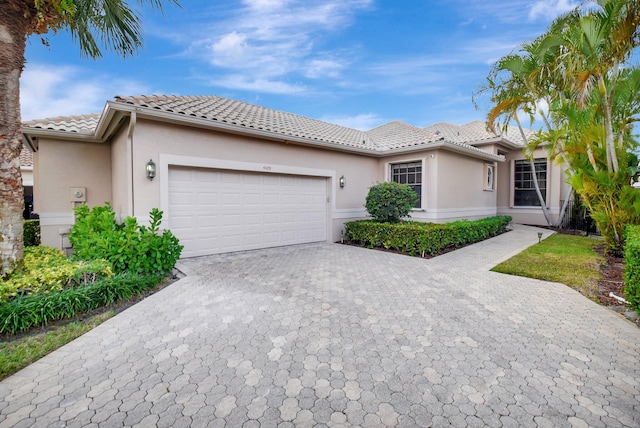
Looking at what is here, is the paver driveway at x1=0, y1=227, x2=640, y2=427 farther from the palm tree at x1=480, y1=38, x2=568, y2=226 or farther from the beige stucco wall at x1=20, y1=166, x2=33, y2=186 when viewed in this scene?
the beige stucco wall at x1=20, y1=166, x2=33, y2=186

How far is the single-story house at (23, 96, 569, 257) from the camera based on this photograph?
Result: 7.04 metres

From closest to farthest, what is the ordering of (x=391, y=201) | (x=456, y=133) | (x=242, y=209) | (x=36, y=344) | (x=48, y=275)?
(x=36, y=344) < (x=48, y=275) < (x=242, y=209) < (x=391, y=201) < (x=456, y=133)

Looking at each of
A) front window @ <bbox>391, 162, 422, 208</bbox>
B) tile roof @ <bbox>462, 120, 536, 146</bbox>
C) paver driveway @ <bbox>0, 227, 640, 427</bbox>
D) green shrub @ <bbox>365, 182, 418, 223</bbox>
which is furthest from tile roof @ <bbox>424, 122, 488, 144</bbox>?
paver driveway @ <bbox>0, 227, 640, 427</bbox>

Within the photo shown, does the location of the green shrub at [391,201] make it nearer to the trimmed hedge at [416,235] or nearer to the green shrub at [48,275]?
the trimmed hedge at [416,235]

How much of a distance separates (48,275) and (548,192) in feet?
58.8

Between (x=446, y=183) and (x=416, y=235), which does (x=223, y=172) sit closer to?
(x=416, y=235)

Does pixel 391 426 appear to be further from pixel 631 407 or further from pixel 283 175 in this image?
pixel 283 175

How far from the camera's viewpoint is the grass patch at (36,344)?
303cm

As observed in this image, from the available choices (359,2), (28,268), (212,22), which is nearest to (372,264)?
(28,268)

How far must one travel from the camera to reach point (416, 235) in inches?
333

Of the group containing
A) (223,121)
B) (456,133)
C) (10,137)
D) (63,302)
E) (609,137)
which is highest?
(456,133)

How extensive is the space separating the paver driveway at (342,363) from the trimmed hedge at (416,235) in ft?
10.1

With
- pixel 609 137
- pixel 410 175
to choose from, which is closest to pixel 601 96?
pixel 609 137

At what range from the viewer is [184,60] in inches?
480
